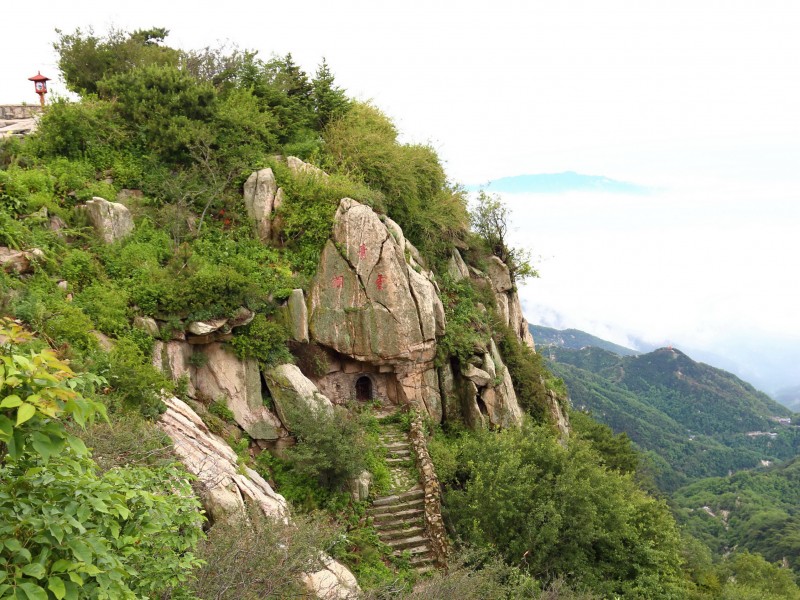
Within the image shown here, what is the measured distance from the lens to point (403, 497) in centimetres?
1449

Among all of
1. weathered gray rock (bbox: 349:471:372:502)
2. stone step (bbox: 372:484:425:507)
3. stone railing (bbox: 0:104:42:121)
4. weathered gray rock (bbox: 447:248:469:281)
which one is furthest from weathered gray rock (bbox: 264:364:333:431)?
stone railing (bbox: 0:104:42:121)

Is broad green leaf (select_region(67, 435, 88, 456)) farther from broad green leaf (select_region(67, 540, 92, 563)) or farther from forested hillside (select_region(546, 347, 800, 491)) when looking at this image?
forested hillside (select_region(546, 347, 800, 491))

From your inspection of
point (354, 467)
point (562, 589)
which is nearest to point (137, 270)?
point (354, 467)

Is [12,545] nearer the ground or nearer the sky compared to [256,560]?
nearer the sky

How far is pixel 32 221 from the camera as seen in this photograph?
1339 centimetres

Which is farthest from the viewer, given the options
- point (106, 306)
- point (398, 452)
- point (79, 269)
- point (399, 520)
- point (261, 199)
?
point (261, 199)

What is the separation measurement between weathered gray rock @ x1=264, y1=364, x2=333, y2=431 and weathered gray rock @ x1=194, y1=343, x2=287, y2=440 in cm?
33

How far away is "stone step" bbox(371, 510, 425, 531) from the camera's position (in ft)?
→ 44.8

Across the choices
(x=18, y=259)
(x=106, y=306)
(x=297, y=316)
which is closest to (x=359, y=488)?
(x=297, y=316)

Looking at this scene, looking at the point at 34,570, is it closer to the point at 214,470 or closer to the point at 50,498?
the point at 50,498

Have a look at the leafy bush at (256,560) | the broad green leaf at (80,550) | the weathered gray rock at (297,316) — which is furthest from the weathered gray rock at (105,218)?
the broad green leaf at (80,550)

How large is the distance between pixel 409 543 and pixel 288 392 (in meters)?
5.31

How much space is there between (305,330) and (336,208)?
444 cm

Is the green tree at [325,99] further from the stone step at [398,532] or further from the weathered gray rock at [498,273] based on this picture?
the stone step at [398,532]
